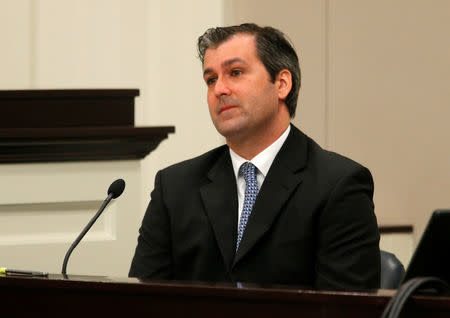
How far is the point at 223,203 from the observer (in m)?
2.51

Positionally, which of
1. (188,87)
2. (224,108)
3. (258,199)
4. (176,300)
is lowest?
(176,300)

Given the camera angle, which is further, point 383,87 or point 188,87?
point 383,87

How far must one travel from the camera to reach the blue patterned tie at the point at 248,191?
247 centimetres

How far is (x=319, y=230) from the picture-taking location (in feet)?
7.94

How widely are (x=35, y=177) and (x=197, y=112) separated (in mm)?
1708

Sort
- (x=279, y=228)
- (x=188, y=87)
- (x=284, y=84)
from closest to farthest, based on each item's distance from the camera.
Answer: (x=279, y=228) → (x=284, y=84) → (x=188, y=87)

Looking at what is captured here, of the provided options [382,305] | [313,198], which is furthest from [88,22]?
[382,305]

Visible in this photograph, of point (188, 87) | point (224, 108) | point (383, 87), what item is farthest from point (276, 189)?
point (383, 87)

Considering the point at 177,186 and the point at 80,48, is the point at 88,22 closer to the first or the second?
the point at 80,48

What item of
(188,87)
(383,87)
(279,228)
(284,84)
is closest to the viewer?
(279,228)

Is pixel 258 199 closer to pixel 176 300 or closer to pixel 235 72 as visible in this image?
pixel 235 72

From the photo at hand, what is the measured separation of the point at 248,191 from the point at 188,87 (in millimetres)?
2249

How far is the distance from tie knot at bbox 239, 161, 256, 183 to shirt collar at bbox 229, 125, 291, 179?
0.01 m

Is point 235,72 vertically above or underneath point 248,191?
above
